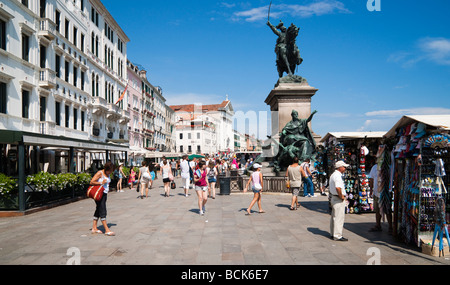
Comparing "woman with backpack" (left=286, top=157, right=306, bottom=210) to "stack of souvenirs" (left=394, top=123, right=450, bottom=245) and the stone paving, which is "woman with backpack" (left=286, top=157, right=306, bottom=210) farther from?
"stack of souvenirs" (left=394, top=123, right=450, bottom=245)

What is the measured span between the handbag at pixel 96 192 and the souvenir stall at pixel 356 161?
6764 millimetres

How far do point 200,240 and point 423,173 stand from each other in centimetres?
449

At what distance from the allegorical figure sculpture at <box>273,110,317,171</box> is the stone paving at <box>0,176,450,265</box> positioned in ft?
16.4

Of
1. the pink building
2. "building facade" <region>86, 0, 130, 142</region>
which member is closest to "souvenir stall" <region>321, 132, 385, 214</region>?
"building facade" <region>86, 0, 130, 142</region>

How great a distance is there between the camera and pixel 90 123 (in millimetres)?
33312

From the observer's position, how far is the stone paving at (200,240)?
5.77m

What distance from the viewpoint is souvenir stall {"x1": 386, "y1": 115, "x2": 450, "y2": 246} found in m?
5.85

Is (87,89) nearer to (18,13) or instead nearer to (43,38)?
(43,38)

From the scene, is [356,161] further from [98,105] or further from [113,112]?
[113,112]

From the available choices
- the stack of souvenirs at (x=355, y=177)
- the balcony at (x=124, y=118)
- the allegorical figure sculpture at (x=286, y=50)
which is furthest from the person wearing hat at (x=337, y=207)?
the balcony at (x=124, y=118)

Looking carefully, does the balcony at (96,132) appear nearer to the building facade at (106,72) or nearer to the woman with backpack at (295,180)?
the building facade at (106,72)
